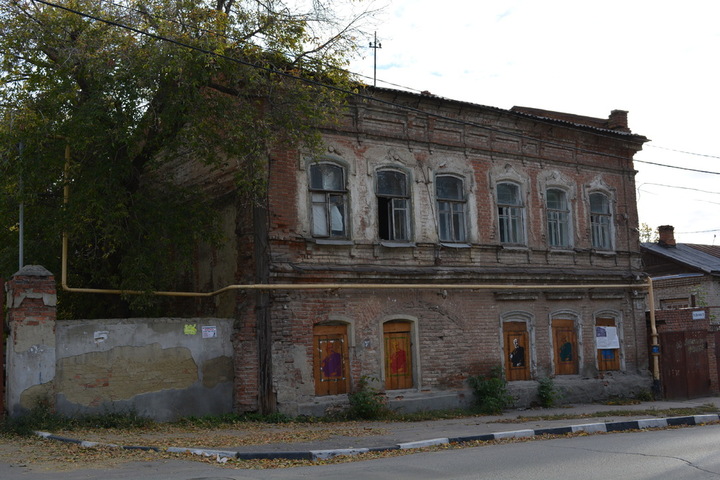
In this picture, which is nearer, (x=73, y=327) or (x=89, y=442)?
(x=89, y=442)

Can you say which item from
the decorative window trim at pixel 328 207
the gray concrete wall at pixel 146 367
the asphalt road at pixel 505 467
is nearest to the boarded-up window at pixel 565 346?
the decorative window trim at pixel 328 207

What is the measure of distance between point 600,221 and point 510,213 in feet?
11.8

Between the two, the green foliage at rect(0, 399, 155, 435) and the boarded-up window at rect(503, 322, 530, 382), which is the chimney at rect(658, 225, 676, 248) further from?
the green foliage at rect(0, 399, 155, 435)

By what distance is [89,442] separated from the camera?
10773mm

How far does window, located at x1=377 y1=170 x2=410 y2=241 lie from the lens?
670 inches

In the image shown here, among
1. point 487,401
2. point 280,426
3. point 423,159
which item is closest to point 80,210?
point 280,426

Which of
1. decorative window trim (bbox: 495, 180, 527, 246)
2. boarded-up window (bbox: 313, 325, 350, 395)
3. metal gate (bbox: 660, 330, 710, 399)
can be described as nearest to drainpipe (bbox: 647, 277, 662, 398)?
metal gate (bbox: 660, 330, 710, 399)

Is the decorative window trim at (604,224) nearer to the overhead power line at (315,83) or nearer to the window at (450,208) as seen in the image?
the overhead power line at (315,83)

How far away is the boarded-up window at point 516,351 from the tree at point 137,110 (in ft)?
23.6

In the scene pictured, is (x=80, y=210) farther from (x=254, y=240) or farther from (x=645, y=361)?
(x=645, y=361)

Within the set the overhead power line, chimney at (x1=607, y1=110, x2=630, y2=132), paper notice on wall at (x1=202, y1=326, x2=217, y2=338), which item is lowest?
paper notice on wall at (x1=202, y1=326, x2=217, y2=338)

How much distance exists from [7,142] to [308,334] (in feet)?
22.1

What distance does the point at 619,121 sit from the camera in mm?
22000

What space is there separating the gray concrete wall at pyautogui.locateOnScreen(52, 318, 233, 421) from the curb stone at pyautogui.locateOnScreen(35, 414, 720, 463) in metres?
1.54
